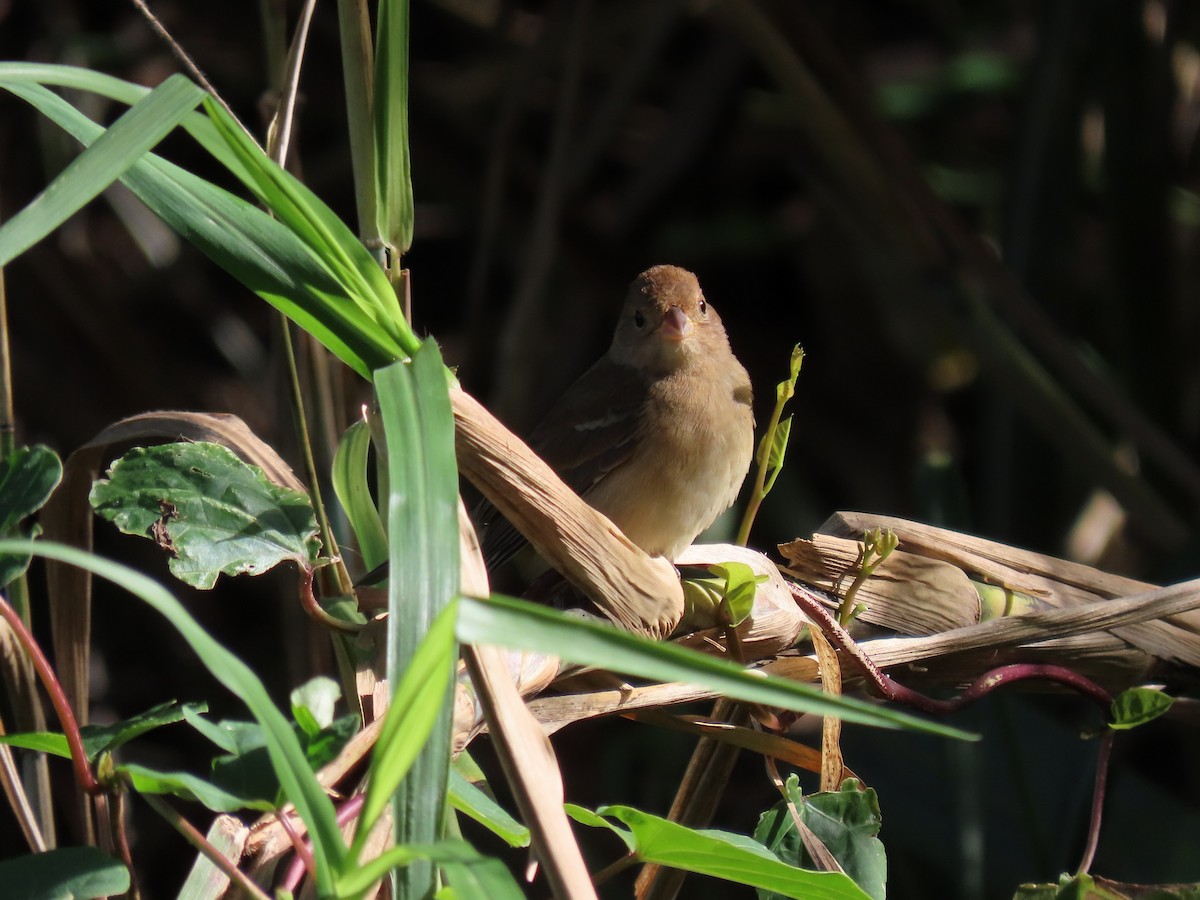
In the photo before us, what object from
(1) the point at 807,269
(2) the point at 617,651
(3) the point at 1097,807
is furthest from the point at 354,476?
(1) the point at 807,269

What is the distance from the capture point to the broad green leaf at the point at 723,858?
107cm

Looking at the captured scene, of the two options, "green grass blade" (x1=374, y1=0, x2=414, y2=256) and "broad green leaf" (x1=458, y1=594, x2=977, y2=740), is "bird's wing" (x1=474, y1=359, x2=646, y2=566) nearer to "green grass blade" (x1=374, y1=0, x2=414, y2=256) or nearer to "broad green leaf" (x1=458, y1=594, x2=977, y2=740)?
"green grass blade" (x1=374, y1=0, x2=414, y2=256)

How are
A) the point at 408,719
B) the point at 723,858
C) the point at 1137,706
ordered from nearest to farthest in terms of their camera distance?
the point at 408,719 → the point at 723,858 → the point at 1137,706

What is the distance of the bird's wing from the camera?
2678 mm

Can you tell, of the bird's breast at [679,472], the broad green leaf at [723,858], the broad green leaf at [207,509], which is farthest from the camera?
the bird's breast at [679,472]

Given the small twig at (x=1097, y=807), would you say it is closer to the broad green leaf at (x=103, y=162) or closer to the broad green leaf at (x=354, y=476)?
the broad green leaf at (x=354, y=476)

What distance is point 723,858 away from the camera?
1.09 m

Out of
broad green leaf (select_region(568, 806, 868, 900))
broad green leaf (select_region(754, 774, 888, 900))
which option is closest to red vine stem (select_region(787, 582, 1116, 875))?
broad green leaf (select_region(754, 774, 888, 900))

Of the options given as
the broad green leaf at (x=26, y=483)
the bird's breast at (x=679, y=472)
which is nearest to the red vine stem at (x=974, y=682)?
the broad green leaf at (x=26, y=483)

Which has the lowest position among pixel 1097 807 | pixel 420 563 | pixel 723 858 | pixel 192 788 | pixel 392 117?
pixel 1097 807

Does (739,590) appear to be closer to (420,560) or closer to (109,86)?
(420,560)

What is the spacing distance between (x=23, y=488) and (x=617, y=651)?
2.07ft

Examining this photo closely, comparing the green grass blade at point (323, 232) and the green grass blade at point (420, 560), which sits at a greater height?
the green grass blade at point (323, 232)

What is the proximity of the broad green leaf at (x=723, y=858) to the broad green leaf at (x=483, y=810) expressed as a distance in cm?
8
